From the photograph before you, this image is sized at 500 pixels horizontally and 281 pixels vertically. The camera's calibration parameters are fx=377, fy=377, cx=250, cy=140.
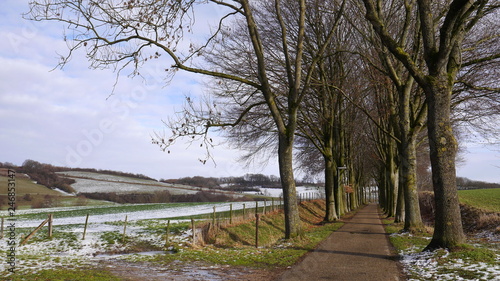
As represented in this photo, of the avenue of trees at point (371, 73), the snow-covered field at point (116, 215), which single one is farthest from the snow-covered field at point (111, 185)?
the avenue of trees at point (371, 73)

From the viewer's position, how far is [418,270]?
8172mm

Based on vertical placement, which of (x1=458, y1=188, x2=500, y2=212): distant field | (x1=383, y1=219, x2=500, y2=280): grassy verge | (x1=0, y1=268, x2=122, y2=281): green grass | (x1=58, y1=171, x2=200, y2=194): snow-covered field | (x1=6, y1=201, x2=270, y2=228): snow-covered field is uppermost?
(x1=58, y1=171, x2=200, y2=194): snow-covered field

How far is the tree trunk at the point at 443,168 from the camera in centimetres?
915

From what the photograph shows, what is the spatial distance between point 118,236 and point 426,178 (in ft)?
168

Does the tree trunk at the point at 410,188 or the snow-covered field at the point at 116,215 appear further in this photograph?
the snow-covered field at the point at 116,215

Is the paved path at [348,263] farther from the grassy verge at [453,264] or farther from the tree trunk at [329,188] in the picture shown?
the tree trunk at [329,188]

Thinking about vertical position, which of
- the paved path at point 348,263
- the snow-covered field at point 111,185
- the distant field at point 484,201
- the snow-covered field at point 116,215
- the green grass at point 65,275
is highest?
the snow-covered field at point 111,185

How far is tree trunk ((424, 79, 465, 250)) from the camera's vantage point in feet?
30.0

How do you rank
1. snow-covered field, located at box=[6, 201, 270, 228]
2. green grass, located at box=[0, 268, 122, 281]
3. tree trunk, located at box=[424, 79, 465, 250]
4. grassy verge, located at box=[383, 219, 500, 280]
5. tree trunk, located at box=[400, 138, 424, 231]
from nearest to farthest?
grassy verge, located at box=[383, 219, 500, 280] → green grass, located at box=[0, 268, 122, 281] → tree trunk, located at box=[424, 79, 465, 250] → tree trunk, located at box=[400, 138, 424, 231] → snow-covered field, located at box=[6, 201, 270, 228]

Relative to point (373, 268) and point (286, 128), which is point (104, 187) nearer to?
point (286, 128)

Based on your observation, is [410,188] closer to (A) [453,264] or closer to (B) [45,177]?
(A) [453,264]

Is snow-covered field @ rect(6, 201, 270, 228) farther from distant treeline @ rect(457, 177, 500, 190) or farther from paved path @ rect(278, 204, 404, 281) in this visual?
distant treeline @ rect(457, 177, 500, 190)

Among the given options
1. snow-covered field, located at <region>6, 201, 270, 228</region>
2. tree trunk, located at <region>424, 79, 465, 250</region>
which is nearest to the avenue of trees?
tree trunk, located at <region>424, 79, 465, 250</region>

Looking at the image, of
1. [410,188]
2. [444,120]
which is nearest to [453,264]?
[444,120]
